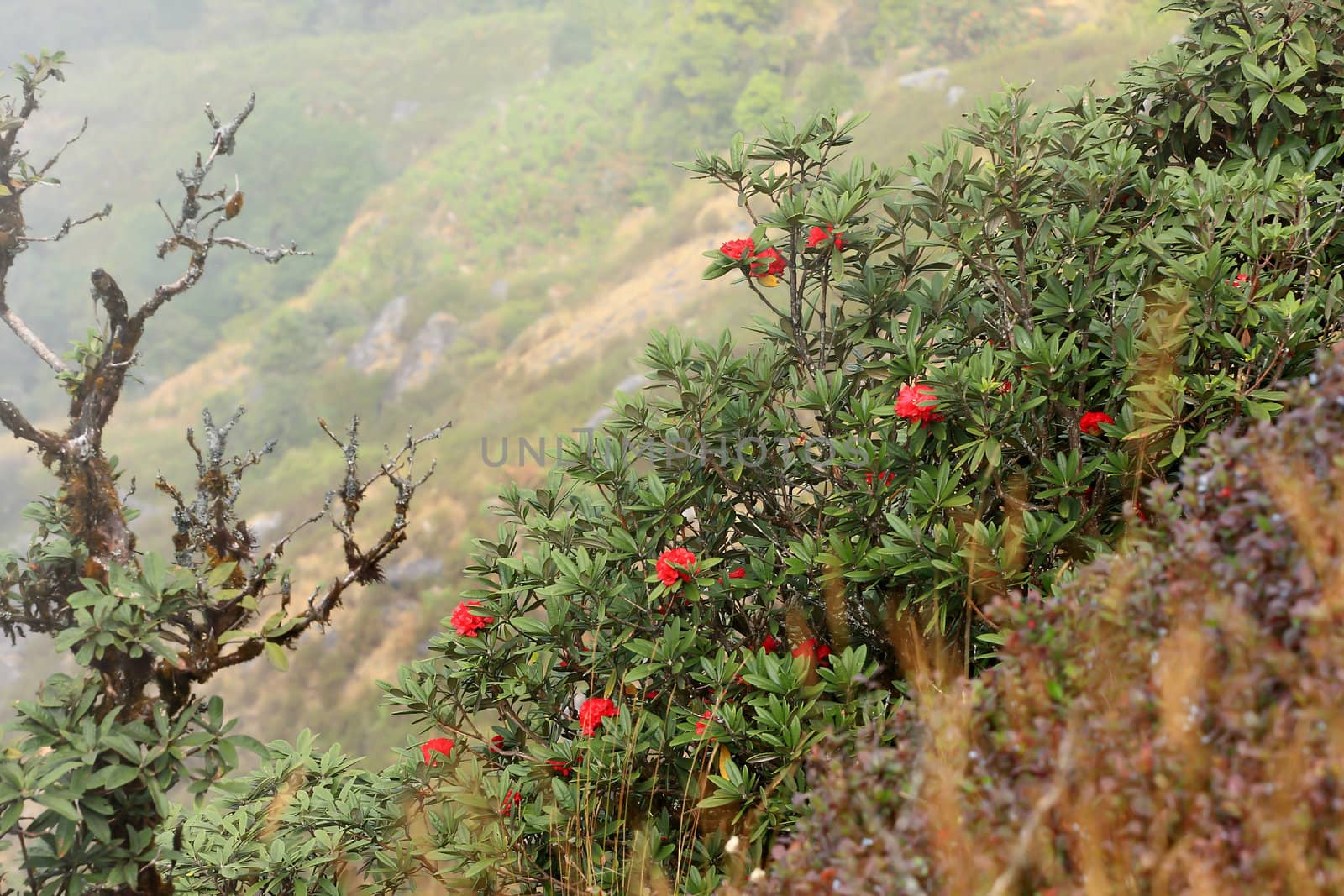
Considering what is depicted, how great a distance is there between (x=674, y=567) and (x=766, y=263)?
978 mm

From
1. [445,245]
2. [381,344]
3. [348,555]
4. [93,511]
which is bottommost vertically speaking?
[348,555]

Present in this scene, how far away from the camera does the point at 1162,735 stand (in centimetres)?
119

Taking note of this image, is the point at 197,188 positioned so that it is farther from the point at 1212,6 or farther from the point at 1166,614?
the point at 1212,6

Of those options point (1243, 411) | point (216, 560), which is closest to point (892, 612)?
point (1243, 411)

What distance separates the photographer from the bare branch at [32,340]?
2605mm

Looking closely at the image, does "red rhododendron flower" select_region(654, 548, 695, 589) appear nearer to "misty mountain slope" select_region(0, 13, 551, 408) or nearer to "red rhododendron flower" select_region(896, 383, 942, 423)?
"red rhododendron flower" select_region(896, 383, 942, 423)

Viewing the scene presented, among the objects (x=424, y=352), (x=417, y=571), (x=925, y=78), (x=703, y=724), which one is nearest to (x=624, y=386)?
(x=417, y=571)

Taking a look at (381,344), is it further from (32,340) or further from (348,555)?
(348,555)

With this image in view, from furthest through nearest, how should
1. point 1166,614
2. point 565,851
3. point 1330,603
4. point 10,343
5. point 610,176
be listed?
point 10,343 → point 610,176 → point 565,851 → point 1166,614 → point 1330,603

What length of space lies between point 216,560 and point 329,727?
13.0m

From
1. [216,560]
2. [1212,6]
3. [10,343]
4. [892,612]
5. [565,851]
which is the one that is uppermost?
[10,343]

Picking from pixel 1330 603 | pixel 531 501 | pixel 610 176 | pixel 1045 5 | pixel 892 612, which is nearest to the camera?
pixel 1330 603

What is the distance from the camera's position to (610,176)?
95.3 ft

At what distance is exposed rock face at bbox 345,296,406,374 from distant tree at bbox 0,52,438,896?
23.5 m
